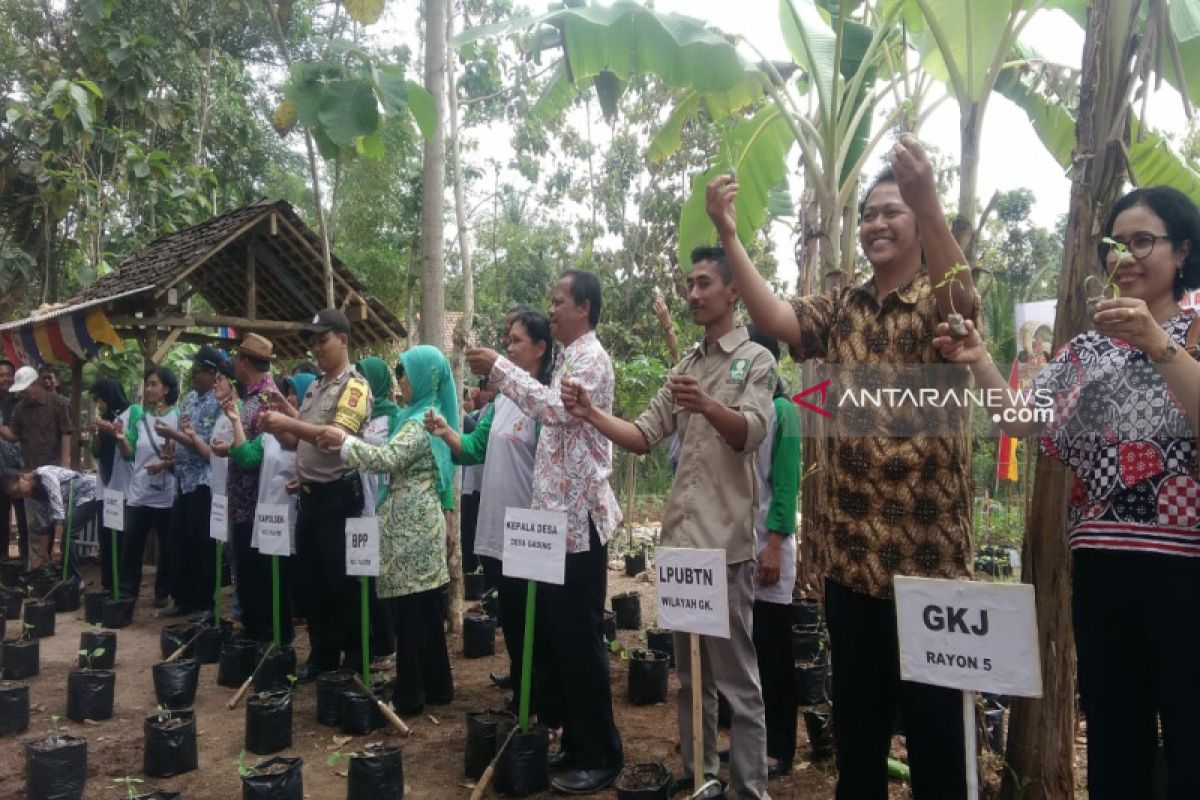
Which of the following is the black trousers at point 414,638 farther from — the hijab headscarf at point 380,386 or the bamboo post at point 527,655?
the bamboo post at point 527,655

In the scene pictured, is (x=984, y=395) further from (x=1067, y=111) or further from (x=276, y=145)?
(x=276, y=145)

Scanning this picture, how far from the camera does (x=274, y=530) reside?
4.50 metres

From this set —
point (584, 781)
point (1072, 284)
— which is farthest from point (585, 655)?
point (1072, 284)

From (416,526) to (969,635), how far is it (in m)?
2.75

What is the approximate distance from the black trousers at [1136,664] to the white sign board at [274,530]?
370 cm

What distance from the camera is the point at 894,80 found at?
480 centimetres

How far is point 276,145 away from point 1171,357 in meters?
17.2

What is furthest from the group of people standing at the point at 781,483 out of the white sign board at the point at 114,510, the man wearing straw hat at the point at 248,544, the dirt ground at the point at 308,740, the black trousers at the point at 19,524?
the black trousers at the point at 19,524

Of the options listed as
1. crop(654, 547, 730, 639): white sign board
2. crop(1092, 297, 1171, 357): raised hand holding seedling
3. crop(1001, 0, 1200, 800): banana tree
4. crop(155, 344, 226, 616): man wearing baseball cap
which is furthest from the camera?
crop(155, 344, 226, 616): man wearing baseball cap

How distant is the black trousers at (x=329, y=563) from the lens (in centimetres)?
455

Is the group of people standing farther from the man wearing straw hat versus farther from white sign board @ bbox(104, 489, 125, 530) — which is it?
white sign board @ bbox(104, 489, 125, 530)

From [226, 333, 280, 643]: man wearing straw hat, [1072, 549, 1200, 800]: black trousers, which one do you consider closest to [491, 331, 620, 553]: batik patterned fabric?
[1072, 549, 1200, 800]: black trousers

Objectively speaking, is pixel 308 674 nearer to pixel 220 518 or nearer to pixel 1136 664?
pixel 220 518

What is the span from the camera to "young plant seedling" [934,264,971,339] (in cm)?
191
